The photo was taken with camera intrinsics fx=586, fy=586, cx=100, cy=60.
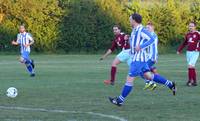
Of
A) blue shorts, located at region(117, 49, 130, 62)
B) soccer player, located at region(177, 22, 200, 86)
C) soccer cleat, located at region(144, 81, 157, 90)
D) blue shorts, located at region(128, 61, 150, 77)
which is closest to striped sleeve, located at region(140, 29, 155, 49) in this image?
blue shorts, located at region(128, 61, 150, 77)

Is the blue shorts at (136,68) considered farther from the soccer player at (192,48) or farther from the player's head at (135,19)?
the soccer player at (192,48)

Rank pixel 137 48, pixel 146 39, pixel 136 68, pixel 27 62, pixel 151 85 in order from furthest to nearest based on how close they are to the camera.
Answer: pixel 27 62
pixel 151 85
pixel 136 68
pixel 146 39
pixel 137 48

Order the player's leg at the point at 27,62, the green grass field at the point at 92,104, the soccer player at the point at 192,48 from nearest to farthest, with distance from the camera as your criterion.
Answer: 1. the green grass field at the point at 92,104
2. the soccer player at the point at 192,48
3. the player's leg at the point at 27,62

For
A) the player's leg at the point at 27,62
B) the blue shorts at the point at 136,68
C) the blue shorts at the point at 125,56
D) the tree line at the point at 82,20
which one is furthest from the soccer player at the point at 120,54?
the tree line at the point at 82,20

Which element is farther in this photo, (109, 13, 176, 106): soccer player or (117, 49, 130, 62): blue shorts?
(117, 49, 130, 62): blue shorts

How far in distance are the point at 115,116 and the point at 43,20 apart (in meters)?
39.6

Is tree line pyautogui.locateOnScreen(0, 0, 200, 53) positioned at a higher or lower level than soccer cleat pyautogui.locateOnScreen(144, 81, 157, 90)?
lower

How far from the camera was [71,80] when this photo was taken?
19641 millimetres

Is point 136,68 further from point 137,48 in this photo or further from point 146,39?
point 146,39

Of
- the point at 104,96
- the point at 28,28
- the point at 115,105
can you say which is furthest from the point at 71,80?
the point at 28,28

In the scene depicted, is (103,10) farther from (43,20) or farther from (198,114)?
(198,114)

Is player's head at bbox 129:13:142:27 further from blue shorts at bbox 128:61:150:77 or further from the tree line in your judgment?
the tree line

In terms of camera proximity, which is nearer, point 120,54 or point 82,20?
point 120,54

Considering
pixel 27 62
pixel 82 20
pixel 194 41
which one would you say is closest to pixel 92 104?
pixel 194 41
